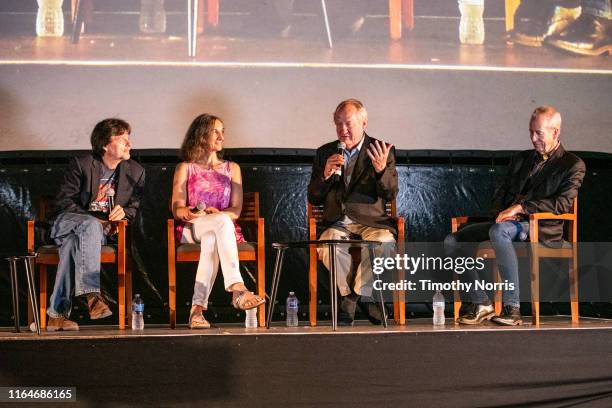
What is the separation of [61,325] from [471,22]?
2.84m

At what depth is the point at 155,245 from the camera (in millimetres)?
5230

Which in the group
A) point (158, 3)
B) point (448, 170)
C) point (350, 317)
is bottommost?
point (350, 317)

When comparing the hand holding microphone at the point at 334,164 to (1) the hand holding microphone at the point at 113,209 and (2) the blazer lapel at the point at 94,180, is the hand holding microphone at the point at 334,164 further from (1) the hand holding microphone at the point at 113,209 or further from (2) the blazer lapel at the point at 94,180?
(2) the blazer lapel at the point at 94,180

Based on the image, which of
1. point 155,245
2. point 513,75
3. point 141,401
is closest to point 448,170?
point 513,75

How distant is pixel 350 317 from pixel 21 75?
91.7 inches

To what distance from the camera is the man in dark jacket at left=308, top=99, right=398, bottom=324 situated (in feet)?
14.8

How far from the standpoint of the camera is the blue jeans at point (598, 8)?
539cm

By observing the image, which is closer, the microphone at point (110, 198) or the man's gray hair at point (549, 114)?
the man's gray hair at point (549, 114)

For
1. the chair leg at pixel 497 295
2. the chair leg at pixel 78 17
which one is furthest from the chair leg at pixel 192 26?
the chair leg at pixel 497 295

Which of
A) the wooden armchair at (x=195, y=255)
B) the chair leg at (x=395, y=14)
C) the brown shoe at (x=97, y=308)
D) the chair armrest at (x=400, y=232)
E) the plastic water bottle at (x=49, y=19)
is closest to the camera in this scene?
the brown shoe at (x=97, y=308)

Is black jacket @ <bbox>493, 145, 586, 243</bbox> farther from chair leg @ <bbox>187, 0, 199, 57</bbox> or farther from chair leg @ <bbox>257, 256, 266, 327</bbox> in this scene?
chair leg @ <bbox>187, 0, 199, 57</bbox>

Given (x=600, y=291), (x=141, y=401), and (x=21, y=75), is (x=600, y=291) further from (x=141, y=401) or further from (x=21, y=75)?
(x=21, y=75)

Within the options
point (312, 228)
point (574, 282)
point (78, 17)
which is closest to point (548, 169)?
point (574, 282)

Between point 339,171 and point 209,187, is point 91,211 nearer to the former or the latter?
point 209,187
